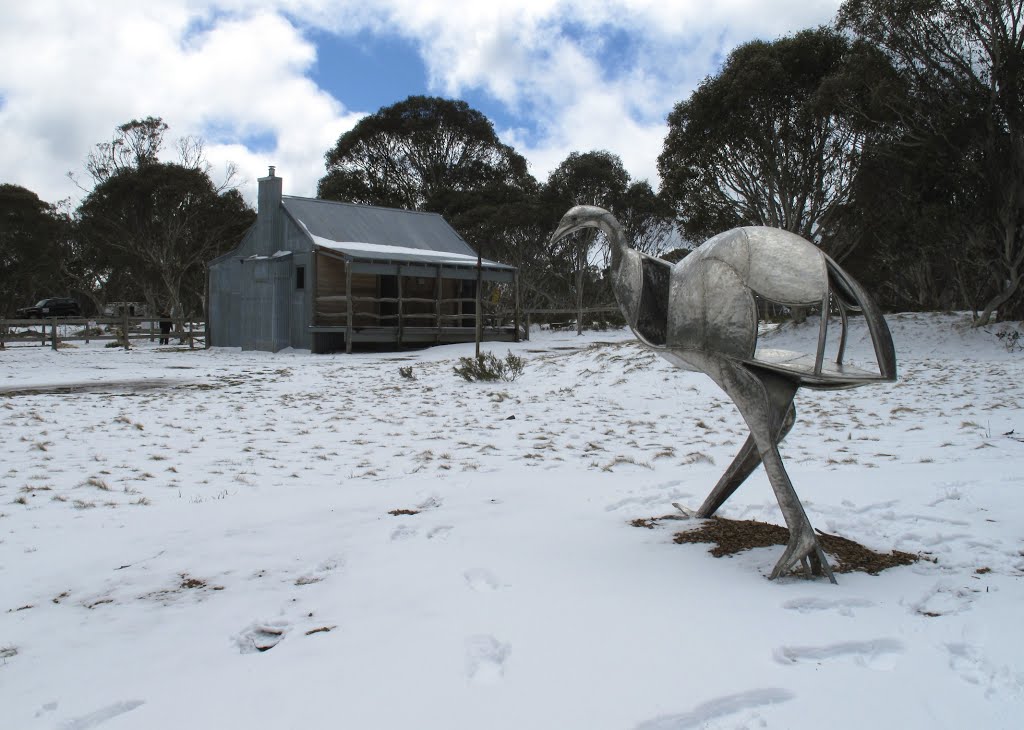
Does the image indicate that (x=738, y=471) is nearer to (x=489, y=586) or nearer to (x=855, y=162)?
(x=489, y=586)

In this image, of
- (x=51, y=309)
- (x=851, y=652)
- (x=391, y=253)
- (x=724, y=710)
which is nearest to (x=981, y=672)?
(x=851, y=652)

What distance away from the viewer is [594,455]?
651 cm

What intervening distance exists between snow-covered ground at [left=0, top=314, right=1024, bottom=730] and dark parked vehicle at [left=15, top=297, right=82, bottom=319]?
4082cm

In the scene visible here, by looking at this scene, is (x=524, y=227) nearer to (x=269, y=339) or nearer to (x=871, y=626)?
(x=269, y=339)

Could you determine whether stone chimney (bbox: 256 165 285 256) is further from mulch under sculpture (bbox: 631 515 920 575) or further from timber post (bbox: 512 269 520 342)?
mulch under sculpture (bbox: 631 515 920 575)

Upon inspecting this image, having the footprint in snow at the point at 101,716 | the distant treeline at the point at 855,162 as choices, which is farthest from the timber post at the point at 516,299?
the footprint in snow at the point at 101,716

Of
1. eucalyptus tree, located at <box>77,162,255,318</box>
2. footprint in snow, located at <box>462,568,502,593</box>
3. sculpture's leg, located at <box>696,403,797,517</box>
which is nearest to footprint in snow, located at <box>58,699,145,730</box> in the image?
footprint in snow, located at <box>462,568,502,593</box>

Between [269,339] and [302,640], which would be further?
[269,339]

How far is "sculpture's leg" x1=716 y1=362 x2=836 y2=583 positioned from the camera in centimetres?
324

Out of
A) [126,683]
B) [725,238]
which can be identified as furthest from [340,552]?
[725,238]

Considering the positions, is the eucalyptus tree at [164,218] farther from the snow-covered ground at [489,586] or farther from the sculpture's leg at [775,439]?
the sculpture's leg at [775,439]

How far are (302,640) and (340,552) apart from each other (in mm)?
1006

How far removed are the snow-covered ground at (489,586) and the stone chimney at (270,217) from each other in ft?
55.6

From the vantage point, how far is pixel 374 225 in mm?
25766
